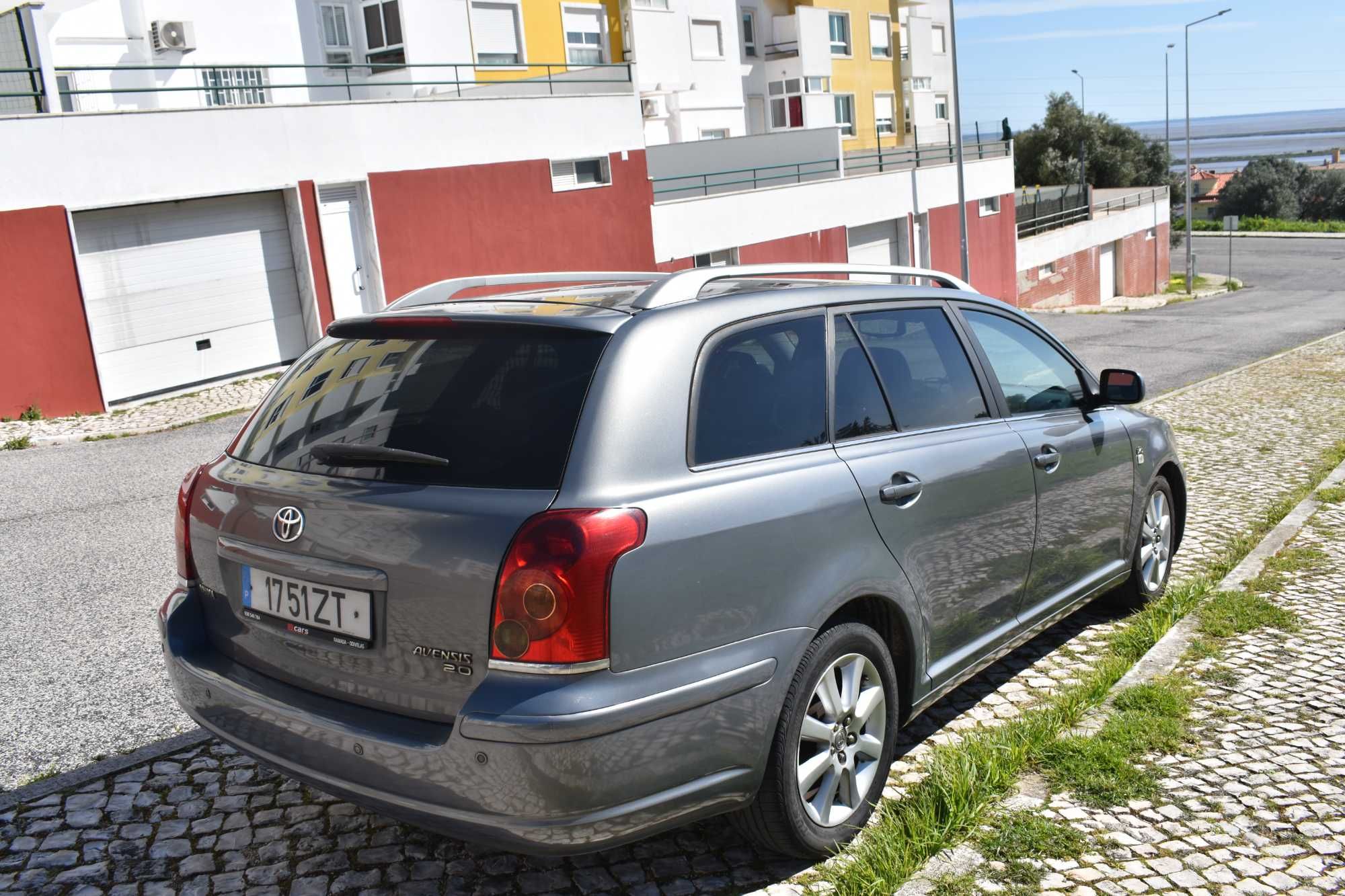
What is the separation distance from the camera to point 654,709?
9.39 feet

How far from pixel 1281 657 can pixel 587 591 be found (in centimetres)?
358

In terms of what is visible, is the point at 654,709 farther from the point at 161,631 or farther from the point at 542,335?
the point at 161,631

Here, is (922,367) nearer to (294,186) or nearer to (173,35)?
(294,186)

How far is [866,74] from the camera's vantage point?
47.9 metres

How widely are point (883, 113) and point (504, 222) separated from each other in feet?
106

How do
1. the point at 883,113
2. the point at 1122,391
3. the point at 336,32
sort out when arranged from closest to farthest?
the point at 1122,391, the point at 336,32, the point at 883,113

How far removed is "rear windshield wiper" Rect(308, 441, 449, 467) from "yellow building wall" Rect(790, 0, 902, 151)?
4488 centimetres

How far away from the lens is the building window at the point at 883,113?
4859cm

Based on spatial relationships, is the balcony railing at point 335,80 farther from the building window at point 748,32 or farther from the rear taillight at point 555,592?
the building window at point 748,32

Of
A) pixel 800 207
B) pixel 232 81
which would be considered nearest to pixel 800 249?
pixel 800 207

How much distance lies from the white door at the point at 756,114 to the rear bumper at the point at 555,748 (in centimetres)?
4176

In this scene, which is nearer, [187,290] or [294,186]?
[187,290]

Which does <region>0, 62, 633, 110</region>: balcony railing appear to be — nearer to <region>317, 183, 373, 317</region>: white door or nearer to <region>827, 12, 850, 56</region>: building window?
<region>317, 183, 373, 317</region>: white door

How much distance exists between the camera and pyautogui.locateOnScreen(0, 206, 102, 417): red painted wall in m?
13.9
